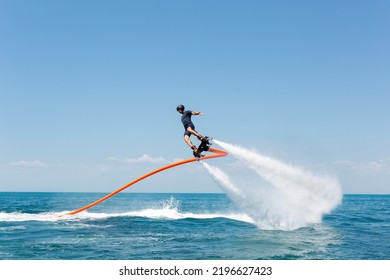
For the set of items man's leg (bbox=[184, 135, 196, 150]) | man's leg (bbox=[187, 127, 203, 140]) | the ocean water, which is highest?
man's leg (bbox=[187, 127, 203, 140])

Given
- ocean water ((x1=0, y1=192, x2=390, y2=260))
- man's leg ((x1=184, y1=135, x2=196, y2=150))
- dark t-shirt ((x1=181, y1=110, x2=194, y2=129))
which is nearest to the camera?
ocean water ((x1=0, y1=192, x2=390, y2=260))

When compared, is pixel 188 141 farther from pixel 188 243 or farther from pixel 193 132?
pixel 188 243

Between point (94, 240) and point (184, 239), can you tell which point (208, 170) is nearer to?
point (184, 239)

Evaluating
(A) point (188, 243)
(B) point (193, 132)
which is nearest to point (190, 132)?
(B) point (193, 132)

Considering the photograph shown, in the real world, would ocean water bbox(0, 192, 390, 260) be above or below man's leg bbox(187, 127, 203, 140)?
below

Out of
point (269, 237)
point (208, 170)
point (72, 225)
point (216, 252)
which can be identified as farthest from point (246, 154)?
point (72, 225)

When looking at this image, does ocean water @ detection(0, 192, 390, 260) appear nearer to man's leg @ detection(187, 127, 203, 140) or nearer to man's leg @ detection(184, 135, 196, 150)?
man's leg @ detection(184, 135, 196, 150)

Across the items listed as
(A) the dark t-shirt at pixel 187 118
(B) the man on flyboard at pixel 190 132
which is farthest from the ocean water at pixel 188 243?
(A) the dark t-shirt at pixel 187 118

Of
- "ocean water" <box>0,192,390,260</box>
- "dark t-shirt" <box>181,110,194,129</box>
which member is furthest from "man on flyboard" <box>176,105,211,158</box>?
"ocean water" <box>0,192,390,260</box>

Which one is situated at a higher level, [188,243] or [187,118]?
[187,118]

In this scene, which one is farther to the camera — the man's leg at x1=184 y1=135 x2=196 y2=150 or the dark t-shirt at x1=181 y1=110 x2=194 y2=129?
the man's leg at x1=184 y1=135 x2=196 y2=150

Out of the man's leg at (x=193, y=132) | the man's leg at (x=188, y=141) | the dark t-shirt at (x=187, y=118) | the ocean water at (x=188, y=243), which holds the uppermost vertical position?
the dark t-shirt at (x=187, y=118)

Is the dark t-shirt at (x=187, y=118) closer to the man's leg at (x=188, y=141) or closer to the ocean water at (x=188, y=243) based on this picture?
the man's leg at (x=188, y=141)

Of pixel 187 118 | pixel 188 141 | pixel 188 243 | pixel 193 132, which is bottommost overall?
pixel 188 243
